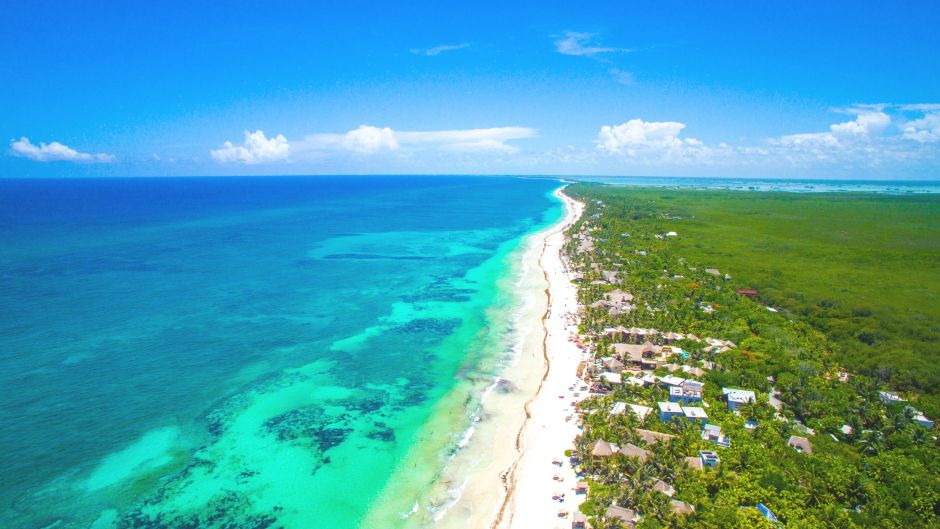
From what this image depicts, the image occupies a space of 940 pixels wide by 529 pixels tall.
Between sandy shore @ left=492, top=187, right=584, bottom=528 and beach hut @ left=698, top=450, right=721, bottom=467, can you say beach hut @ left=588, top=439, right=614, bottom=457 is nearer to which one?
sandy shore @ left=492, top=187, right=584, bottom=528

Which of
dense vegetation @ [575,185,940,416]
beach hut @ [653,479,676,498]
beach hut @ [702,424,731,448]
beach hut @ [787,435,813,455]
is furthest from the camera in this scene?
dense vegetation @ [575,185,940,416]

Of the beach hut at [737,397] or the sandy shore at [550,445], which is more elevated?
the beach hut at [737,397]

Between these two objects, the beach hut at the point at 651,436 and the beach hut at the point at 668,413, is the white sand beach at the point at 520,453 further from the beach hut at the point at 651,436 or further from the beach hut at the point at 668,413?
the beach hut at the point at 668,413

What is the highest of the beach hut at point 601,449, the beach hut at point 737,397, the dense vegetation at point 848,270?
the dense vegetation at point 848,270

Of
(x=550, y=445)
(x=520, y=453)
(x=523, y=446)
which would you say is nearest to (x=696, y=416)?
(x=550, y=445)

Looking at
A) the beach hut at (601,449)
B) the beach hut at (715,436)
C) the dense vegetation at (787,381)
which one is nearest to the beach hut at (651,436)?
the dense vegetation at (787,381)

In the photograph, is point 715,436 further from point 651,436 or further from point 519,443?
point 519,443

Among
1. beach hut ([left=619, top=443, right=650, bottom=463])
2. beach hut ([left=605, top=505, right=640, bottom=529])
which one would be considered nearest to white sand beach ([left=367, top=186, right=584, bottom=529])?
beach hut ([left=605, top=505, right=640, bottom=529])
